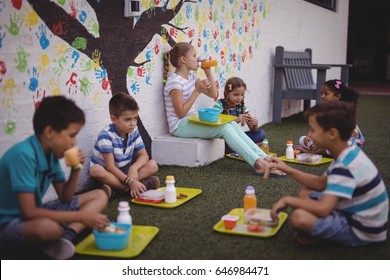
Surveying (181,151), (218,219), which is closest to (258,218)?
(218,219)

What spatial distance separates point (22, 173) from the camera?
8.12ft

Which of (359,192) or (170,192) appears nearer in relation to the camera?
(359,192)

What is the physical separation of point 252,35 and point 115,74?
10.8 feet

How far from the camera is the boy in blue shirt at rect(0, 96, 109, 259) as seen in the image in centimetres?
249

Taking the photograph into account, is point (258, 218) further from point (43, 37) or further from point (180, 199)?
point (43, 37)

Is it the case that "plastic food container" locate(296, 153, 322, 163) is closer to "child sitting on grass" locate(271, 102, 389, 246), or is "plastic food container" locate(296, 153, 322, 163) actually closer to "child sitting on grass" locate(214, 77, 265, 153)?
"child sitting on grass" locate(214, 77, 265, 153)

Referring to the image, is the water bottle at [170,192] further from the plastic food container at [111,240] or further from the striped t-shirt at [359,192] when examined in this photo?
the striped t-shirt at [359,192]

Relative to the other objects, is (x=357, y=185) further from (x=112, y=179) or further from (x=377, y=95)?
(x=377, y=95)

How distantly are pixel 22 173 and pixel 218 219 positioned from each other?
134cm

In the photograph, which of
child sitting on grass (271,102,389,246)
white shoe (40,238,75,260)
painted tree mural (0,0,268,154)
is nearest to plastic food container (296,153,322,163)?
painted tree mural (0,0,268,154)

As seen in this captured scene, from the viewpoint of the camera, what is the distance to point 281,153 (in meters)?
5.62

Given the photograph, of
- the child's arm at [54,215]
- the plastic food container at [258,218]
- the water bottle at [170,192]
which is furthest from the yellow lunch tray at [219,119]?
the child's arm at [54,215]

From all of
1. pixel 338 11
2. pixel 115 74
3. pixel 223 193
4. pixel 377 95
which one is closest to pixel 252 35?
pixel 115 74

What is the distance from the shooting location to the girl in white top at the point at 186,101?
4.72 meters
